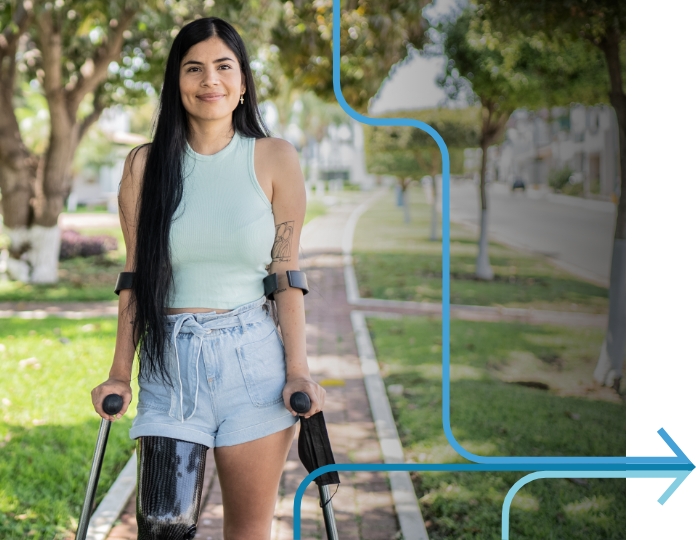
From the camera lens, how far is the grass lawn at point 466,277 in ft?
28.6

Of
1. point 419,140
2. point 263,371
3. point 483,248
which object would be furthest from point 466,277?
point 263,371

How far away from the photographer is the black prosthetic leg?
6.33 feet

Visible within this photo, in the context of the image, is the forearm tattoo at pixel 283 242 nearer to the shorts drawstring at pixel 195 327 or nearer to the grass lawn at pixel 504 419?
the shorts drawstring at pixel 195 327

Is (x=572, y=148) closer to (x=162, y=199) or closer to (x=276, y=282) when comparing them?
(x=276, y=282)

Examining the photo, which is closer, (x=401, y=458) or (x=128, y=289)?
(x=128, y=289)

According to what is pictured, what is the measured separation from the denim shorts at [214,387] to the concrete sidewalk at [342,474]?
1.27ft

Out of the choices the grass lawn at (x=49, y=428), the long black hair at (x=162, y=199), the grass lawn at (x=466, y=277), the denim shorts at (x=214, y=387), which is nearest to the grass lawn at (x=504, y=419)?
the grass lawn at (x=466, y=277)

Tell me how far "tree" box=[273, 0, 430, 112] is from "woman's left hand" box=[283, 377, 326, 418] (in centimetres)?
406

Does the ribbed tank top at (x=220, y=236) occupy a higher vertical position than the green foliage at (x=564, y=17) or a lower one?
lower

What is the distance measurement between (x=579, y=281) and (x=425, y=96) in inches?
168

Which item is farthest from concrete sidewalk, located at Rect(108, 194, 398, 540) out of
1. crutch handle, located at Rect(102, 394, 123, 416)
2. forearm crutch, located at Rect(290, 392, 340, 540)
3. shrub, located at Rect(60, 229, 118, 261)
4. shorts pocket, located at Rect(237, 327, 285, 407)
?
shrub, located at Rect(60, 229, 118, 261)
